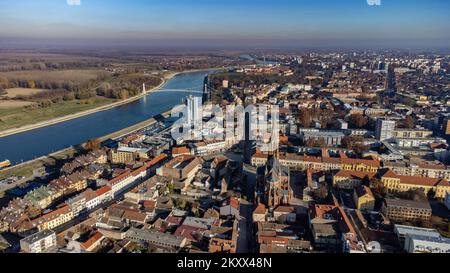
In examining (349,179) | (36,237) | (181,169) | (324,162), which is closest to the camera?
(36,237)

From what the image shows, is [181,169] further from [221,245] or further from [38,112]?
[38,112]

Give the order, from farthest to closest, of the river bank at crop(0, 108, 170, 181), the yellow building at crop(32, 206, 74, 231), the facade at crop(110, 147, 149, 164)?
the facade at crop(110, 147, 149, 164), the river bank at crop(0, 108, 170, 181), the yellow building at crop(32, 206, 74, 231)

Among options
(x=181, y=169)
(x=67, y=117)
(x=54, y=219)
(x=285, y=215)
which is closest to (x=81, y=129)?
(x=67, y=117)

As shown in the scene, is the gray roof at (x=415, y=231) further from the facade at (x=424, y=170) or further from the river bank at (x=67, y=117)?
the river bank at (x=67, y=117)

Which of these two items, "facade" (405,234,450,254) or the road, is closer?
"facade" (405,234,450,254)

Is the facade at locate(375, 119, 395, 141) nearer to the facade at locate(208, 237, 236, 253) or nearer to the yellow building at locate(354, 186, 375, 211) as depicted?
the yellow building at locate(354, 186, 375, 211)

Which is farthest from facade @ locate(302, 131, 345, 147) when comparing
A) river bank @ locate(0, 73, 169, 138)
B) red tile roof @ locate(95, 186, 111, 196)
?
river bank @ locate(0, 73, 169, 138)
